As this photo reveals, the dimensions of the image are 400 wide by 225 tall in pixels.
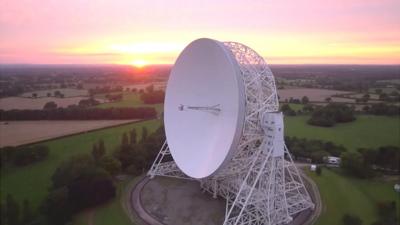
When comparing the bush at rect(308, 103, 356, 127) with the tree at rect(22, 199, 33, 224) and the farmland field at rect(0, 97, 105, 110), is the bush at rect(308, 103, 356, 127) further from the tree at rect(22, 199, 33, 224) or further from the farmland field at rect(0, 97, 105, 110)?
the tree at rect(22, 199, 33, 224)

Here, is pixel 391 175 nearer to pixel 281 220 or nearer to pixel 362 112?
pixel 281 220

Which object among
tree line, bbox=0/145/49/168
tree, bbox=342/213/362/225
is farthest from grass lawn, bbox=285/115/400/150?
tree line, bbox=0/145/49/168

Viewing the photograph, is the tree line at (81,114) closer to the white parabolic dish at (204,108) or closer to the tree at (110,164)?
the tree at (110,164)

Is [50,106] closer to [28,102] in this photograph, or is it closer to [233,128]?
[28,102]

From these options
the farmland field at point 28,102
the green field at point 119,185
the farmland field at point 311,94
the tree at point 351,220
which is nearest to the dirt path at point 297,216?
the green field at point 119,185

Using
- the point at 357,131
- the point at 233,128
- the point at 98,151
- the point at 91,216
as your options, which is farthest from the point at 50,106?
the point at 357,131

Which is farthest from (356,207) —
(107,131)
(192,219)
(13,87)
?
(107,131)
